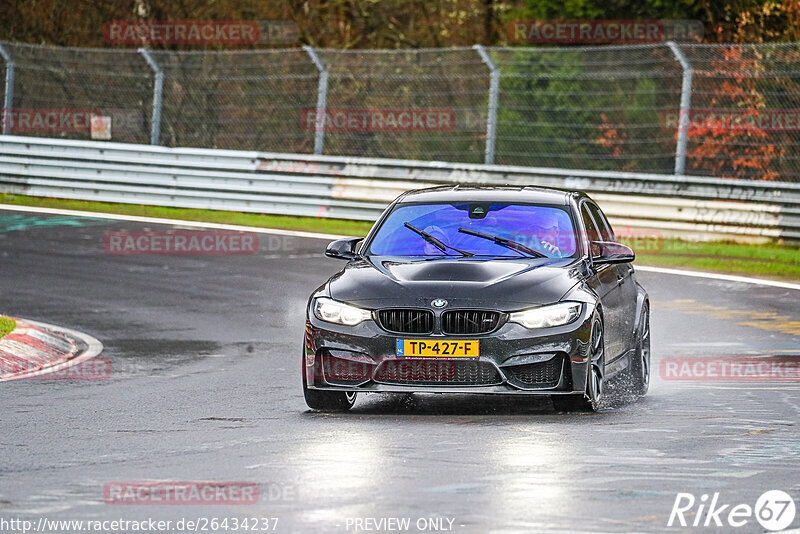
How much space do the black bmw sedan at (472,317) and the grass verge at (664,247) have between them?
9.56 metres

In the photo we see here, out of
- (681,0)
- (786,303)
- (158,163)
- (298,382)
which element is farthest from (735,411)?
(681,0)

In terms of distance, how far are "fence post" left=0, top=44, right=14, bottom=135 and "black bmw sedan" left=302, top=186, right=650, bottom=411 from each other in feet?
61.8

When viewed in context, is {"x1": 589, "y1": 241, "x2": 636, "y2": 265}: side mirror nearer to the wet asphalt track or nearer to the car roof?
the car roof

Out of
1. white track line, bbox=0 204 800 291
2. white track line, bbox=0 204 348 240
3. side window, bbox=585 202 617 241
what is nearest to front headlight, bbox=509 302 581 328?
side window, bbox=585 202 617 241

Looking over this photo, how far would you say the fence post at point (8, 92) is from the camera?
28156 millimetres

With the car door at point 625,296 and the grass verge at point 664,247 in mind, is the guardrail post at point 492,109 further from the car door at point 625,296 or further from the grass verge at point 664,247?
the car door at point 625,296

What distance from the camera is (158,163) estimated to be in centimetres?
2692

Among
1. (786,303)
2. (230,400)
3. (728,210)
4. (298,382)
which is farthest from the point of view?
(728,210)

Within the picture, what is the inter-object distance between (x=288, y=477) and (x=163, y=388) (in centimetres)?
398

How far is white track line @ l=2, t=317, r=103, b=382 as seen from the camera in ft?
40.1

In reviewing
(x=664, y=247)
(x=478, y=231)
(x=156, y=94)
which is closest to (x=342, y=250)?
(x=478, y=231)

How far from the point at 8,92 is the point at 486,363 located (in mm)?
20701

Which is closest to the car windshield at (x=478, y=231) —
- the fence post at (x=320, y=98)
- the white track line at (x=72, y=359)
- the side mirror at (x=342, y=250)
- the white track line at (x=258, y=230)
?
the side mirror at (x=342, y=250)

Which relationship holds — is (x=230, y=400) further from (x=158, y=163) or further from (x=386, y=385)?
(x=158, y=163)
